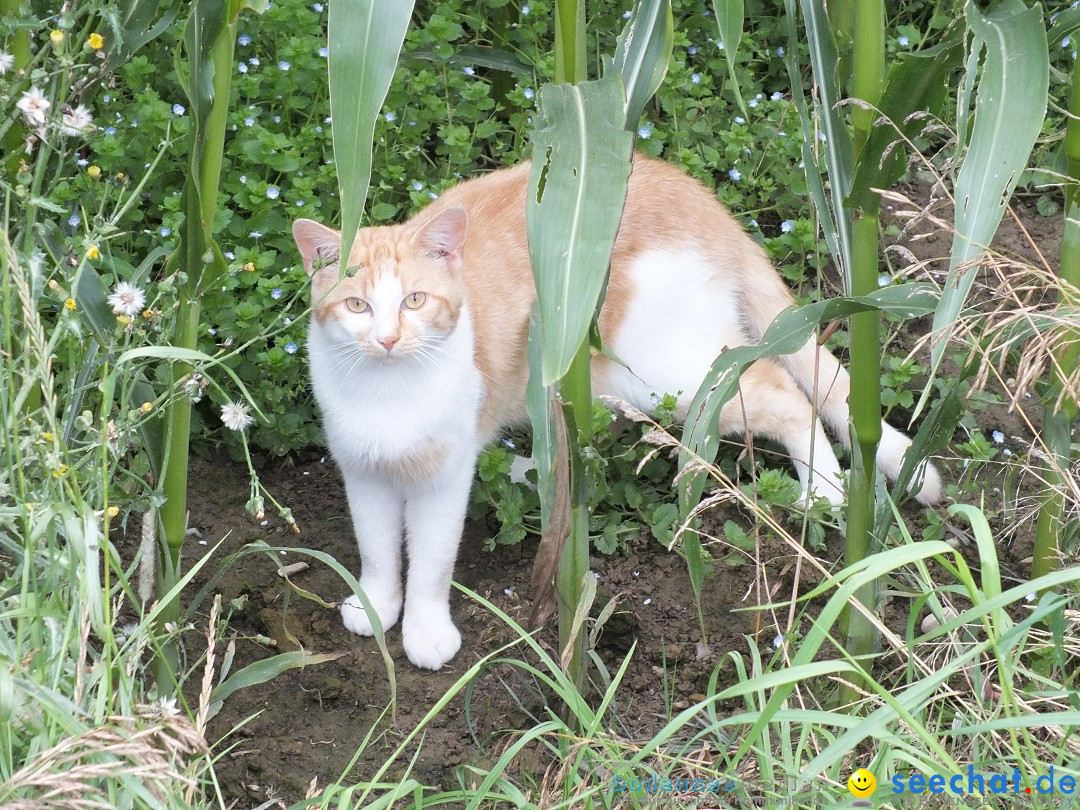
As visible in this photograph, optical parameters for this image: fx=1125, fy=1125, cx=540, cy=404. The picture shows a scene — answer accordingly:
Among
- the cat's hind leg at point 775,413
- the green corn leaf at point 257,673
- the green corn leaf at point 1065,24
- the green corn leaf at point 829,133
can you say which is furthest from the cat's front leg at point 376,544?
the green corn leaf at point 1065,24

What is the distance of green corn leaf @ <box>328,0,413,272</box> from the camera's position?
1.27 m

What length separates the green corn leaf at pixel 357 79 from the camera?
50.1 inches

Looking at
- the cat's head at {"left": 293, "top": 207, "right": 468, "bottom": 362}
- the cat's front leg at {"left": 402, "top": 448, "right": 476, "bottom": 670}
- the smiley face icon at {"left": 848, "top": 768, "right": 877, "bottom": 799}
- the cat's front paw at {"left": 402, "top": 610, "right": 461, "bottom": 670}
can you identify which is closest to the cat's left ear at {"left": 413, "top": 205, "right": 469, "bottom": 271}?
the cat's head at {"left": 293, "top": 207, "right": 468, "bottom": 362}

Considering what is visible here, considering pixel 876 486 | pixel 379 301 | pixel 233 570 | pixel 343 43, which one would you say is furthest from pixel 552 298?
pixel 233 570

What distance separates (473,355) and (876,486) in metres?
0.98

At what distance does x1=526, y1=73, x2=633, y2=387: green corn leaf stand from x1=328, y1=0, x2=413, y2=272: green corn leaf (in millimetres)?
232

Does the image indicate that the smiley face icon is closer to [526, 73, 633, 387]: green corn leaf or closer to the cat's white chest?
[526, 73, 633, 387]: green corn leaf

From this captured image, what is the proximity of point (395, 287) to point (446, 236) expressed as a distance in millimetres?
159

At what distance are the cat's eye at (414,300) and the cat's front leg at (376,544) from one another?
0.38 m

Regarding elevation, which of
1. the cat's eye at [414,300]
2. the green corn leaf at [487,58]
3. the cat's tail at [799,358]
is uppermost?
the green corn leaf at [487,58]

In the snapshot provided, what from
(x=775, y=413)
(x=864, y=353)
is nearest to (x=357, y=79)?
(x=864, y=353)

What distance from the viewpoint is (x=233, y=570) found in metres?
2.50

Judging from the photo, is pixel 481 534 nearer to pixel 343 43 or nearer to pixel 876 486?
pixel 876 486

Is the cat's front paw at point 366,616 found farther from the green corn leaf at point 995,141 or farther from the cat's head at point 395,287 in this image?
the green corn leaf at point 995,141
